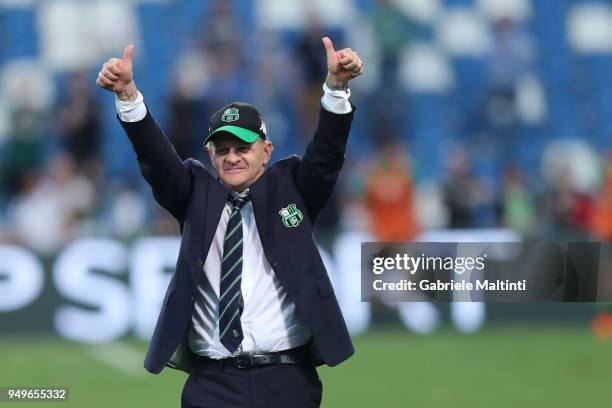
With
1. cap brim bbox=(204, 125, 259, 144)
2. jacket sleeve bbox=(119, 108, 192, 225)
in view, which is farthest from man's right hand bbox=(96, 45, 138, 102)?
cap brim bbox=(204, 125, 259, 144)

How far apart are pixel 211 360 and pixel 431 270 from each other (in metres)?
1.74

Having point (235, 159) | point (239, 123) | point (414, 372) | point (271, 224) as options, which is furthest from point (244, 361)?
point (414, 372)

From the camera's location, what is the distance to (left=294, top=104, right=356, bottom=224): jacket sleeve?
17.5 feet

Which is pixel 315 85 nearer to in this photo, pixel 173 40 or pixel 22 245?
pixel 173 40

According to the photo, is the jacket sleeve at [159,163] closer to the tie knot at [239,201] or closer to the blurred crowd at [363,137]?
the tie knot at [239,201]

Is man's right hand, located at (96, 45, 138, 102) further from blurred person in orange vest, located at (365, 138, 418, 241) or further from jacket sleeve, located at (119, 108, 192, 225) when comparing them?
blurred person in orange vest, located at (365, 138, 418, 241)

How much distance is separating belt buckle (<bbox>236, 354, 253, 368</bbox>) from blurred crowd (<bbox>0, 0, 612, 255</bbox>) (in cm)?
833

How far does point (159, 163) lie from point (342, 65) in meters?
0.82

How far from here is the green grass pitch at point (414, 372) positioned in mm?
10234

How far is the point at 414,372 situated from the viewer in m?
11.6

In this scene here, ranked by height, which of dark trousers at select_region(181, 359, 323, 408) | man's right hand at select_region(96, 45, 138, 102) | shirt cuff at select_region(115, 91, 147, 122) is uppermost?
man's right hand at select_region(96, 45, 138, 102)

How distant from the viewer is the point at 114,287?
1332cm

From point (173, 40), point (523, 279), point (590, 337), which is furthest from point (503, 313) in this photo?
point (523, 279)

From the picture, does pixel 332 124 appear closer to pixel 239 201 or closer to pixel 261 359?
pixel 239 201
